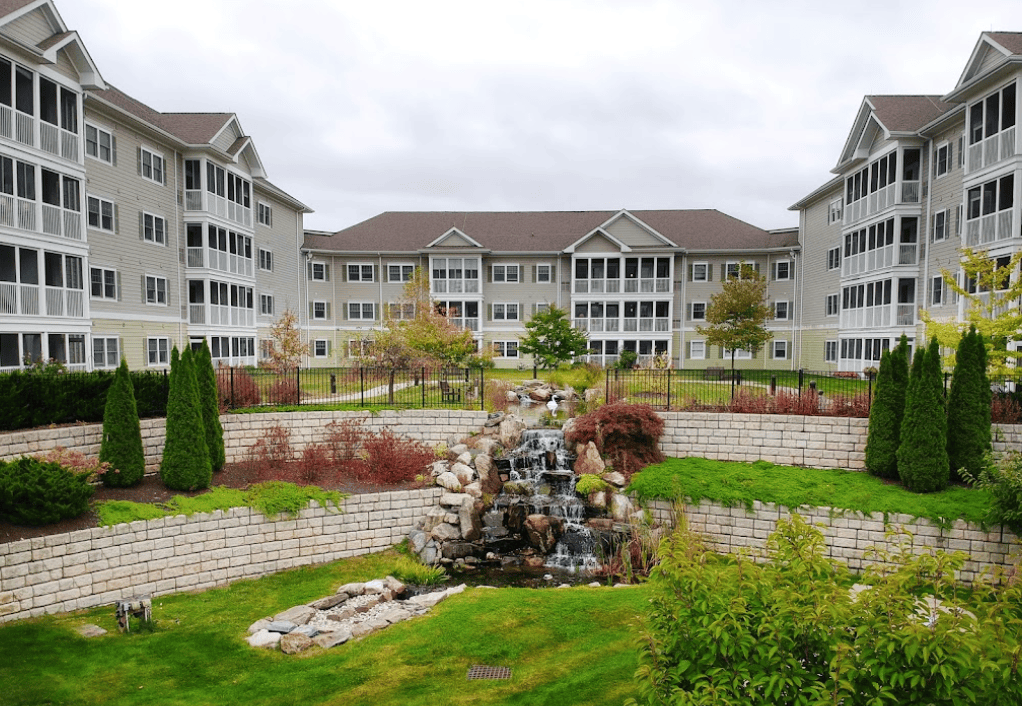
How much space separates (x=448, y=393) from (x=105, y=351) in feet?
47.9

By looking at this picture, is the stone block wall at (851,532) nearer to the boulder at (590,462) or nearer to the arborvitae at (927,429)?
the arborvitae at (927,429)

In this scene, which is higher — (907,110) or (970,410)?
(907,110)

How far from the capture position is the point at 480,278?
41625 mm

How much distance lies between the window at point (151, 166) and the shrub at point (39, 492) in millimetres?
19225

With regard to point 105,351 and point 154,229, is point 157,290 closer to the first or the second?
point 154,229

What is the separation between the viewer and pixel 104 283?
79.4ft

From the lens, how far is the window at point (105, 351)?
23.6 meters

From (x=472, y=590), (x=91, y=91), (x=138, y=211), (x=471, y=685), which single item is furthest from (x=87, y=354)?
(x=471, y=685)

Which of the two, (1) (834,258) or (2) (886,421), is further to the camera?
(1) (834,258)

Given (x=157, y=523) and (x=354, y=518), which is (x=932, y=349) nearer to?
(x=354, y=518)

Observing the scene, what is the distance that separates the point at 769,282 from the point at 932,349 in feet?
93.7

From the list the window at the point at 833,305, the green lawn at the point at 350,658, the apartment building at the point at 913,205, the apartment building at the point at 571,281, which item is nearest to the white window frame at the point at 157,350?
the apartment building at the point at 571,281

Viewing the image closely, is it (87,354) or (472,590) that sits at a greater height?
(87,354)

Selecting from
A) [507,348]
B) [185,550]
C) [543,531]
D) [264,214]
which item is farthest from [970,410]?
[264,214]
